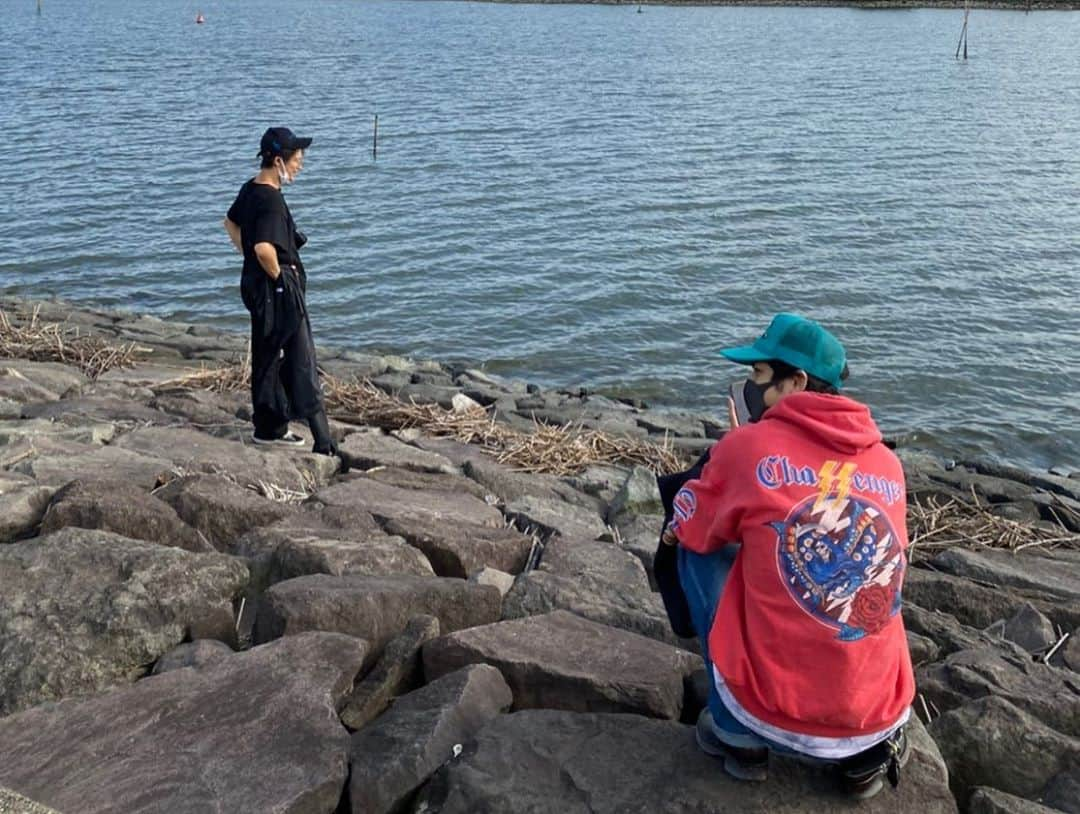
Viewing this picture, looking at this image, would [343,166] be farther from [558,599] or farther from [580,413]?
[558,599]

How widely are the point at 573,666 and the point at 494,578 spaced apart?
41.2 inches

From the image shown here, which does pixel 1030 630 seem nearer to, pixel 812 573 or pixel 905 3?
pixel 812 573

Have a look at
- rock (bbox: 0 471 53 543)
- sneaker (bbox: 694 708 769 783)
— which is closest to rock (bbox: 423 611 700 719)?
sneaker (bbox: 694 708 769 783)

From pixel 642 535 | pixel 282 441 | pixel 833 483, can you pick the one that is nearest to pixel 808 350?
pixel 833 483

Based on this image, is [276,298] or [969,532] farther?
[969,532]

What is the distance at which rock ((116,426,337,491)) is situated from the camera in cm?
657

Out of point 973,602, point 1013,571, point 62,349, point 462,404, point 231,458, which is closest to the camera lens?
point 973,602

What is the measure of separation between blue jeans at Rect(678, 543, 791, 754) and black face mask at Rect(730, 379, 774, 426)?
0.48 metres

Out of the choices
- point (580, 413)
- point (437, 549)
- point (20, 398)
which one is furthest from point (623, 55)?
point (437, 549)

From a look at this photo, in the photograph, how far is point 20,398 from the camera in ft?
28.0

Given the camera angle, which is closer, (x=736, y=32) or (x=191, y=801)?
(x=191, y=801)

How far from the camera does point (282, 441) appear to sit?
25.4 ft

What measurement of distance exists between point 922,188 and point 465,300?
10338 millimetres

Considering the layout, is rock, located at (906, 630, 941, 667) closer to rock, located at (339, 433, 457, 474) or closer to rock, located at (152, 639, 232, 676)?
rock, located at (152, 639, 232, 676)
